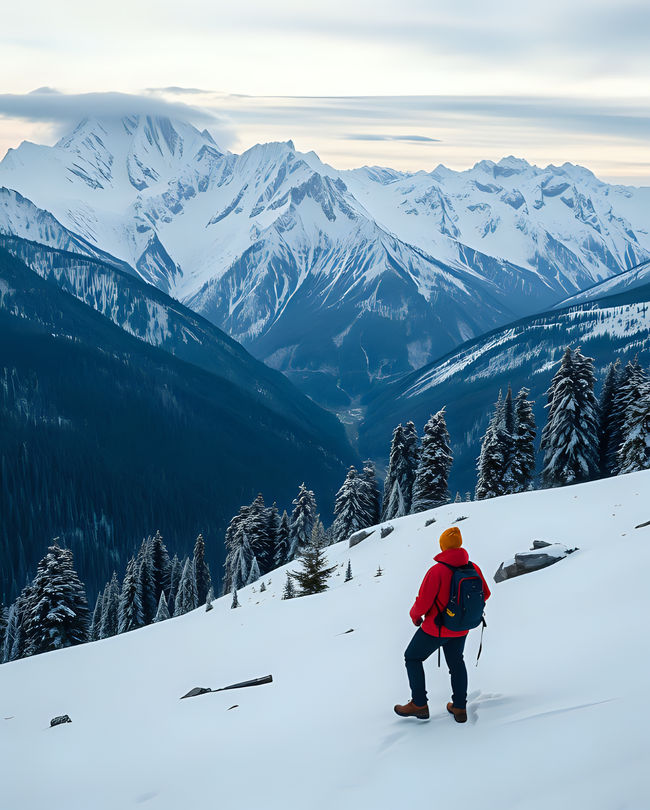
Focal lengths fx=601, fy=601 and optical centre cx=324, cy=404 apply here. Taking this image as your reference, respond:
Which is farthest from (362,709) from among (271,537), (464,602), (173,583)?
(173,583)

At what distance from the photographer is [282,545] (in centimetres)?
5328

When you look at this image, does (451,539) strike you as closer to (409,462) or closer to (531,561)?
(531,561)

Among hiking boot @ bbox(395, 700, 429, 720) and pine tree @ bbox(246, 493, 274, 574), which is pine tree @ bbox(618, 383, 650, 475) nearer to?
pine tree @ bbox(246, 493, 274, 574)

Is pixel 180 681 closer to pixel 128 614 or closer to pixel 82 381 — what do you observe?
pixel 128 614

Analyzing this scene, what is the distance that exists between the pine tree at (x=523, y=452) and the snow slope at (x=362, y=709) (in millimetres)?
24336

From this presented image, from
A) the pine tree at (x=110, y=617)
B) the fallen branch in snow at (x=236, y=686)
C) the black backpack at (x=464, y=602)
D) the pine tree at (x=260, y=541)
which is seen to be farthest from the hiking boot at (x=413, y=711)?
the pine tree at (x=110, y=617)

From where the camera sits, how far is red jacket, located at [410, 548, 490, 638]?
772 centimetres

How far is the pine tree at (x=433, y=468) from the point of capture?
45.1 meters

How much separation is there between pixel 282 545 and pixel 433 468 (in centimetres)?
1633

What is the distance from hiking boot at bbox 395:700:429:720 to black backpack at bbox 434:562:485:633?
1.41 meters

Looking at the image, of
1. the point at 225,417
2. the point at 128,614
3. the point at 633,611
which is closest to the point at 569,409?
the point at 633,611

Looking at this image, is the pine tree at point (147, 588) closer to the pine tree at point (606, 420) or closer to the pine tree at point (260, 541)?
the pine tree at point (260, 541)

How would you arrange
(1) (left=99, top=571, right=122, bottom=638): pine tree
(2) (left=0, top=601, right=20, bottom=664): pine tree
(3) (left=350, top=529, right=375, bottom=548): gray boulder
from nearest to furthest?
(3) (left=350, top=529, right=375, bottom=548): gray boulder
(2) (left=0, top=601, right=20, bottom=664): pine tree
(1) (left=99, top=571, right=122, bottom=638): pine tree

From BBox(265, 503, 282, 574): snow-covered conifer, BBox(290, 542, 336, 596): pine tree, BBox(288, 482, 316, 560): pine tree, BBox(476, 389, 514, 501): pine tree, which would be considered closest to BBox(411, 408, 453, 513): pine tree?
BBox(476, 389, 514, 501): pine tree
